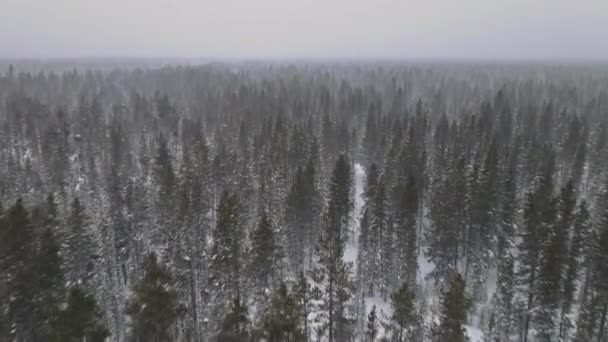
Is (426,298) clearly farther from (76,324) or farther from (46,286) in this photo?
(46,286)

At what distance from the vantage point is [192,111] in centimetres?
11631

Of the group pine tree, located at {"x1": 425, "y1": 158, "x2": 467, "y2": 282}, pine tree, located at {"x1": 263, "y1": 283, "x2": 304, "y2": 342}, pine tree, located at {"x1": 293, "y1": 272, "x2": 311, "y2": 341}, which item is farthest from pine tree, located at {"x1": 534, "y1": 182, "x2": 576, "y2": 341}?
pine tree, located at {"x1": 263, "y1": 283, "x2": 304, "y2": 342}

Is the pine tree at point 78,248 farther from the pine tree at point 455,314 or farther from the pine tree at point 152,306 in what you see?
the pine tree at point 455,314

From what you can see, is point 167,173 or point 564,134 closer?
point 167,173

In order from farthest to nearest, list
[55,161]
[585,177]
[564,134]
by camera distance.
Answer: [564,134] < [585,177] < [55,161]

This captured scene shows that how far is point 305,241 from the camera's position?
50.8m

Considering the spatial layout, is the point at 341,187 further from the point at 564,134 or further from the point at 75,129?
the point at 75,129

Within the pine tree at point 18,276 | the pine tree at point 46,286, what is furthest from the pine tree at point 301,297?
the pine tree at point 18,276

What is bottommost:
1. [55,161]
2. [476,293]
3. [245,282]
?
A: [476,293]

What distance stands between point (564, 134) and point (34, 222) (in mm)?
87215

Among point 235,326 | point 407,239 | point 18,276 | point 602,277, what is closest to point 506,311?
point 602,277

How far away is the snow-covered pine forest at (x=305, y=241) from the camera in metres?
24.4

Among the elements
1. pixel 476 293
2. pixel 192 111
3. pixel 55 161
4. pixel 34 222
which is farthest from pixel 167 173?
pixel 192 111

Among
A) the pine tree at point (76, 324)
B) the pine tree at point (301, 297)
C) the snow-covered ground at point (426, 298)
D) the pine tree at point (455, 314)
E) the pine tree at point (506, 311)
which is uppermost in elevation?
the pine tree at point (76, 324)
